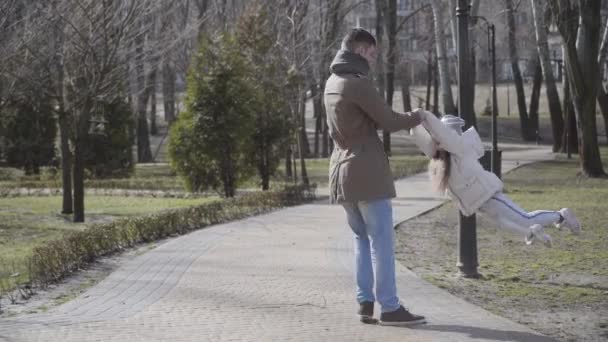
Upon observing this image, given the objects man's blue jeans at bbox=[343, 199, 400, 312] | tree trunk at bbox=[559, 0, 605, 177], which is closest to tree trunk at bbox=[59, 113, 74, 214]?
tree trunk at bbox=[559, 0, 605, 177]

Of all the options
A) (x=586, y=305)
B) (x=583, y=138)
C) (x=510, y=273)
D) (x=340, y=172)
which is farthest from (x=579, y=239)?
(x=583, y=138)

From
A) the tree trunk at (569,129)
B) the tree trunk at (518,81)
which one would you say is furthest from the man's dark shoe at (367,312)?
the tree trunk at (569,129)

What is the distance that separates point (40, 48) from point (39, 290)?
31.9 ft

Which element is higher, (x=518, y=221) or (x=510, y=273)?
(x=518, y=221)

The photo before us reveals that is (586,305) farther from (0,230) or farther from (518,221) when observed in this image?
(0,230)

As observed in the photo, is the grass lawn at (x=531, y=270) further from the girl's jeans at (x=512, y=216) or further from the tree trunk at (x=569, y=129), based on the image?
the tree trunk at (x=569, y=129)

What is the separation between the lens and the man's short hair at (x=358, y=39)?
7121mm

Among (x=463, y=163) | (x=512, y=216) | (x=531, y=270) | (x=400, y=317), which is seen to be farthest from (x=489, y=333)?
(x=531, y=270)

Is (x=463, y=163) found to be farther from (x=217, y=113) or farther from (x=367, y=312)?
(x=217, y=113)

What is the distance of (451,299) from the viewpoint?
8500mm

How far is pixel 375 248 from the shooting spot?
23.5 feet

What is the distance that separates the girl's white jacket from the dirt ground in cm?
97

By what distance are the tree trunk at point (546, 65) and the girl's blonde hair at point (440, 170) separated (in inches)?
982

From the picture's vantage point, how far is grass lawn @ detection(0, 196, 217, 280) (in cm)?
1410
